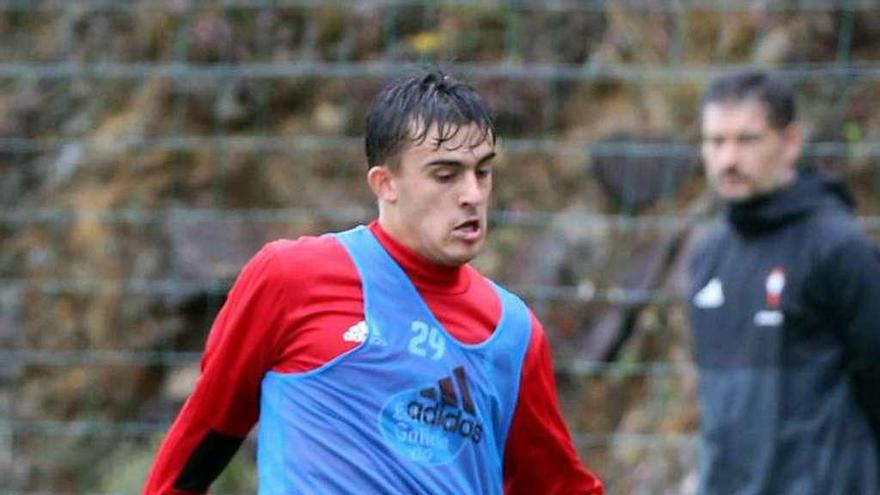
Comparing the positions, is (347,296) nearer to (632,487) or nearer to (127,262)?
(632,487)

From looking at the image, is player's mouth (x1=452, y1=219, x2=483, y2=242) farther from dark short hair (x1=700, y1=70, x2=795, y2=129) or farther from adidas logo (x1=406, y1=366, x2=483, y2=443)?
dark short hair (x1=700, y1=70, x2=795, y2=129)

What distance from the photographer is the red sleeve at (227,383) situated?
4.43 metres

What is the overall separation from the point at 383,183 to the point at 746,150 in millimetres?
1771

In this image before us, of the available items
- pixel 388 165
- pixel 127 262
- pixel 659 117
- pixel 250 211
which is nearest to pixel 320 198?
pixel 250 211

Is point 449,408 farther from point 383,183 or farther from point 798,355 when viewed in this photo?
point 798,355

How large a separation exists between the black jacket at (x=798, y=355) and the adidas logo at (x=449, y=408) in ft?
5.23

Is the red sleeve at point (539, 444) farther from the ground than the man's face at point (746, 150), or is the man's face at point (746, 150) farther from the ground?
the man's face at point (746, 150)

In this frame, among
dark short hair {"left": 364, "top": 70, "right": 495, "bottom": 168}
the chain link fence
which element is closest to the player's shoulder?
dark short hair {"left": 364, "top": 70, "right": 495, "bottom": 168}

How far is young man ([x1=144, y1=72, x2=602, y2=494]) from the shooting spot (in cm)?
437

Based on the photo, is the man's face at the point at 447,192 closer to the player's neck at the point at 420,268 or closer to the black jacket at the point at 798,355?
the player's neck at the point at 420,268

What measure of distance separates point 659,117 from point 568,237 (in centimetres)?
65

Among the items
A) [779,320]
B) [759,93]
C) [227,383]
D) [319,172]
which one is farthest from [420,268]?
[319,172]

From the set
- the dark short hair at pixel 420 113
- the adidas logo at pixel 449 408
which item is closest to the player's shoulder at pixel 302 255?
the dark short hair at pixel 420 113

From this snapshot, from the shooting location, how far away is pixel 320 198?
889cm
